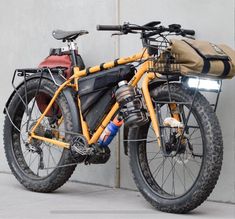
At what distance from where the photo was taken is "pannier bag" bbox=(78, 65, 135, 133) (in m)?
4.52

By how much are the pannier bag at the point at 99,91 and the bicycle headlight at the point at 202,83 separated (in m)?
0.52

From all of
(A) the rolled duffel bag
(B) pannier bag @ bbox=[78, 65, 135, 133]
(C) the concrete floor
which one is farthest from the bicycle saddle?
(C) the concrete floor

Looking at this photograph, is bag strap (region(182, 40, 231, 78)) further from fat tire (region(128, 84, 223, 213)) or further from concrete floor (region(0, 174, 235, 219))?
concrete floor (region(0, 174, 235, 219))

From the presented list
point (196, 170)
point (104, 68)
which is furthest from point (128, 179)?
point (104, 68)

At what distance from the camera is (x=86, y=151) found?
4652 millimetres

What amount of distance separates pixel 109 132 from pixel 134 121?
16.1 inches

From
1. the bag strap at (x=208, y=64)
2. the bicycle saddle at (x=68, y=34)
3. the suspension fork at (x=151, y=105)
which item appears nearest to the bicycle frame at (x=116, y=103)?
the suspension fork at (x=151, y=105)

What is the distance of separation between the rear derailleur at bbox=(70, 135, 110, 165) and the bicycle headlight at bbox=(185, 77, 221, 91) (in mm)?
915

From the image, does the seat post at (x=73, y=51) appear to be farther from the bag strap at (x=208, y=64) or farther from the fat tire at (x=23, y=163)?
the bag strap at (x=208, y=64)

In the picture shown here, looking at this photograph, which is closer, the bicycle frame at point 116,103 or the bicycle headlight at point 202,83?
the bicycle headlight at point 202,83

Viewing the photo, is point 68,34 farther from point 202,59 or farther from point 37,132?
point 202,59

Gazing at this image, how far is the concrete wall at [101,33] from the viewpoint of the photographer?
4.57 meters

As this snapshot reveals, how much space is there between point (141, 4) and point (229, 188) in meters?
1.62

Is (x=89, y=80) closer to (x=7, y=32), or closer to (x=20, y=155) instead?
(x=20, y=155)
